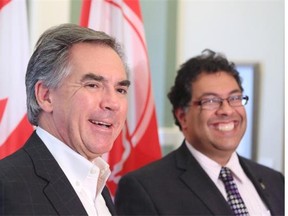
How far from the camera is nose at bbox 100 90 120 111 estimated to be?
4.02 feet

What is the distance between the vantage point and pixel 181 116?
2088 mm

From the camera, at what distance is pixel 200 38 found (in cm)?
284

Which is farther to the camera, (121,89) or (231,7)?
(231,7)

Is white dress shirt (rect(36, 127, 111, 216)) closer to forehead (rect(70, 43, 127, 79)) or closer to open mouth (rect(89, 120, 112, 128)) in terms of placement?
open mouth (rect(89, 120, 112, 128))

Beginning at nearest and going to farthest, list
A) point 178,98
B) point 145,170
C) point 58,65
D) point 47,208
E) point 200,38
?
point 47,208 < point 58,65 < point 145,170 < point 178,98 < point 200,38

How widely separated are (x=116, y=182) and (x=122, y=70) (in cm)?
96

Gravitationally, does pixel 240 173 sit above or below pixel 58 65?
below

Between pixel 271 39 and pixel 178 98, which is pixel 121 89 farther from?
pixel 271 39

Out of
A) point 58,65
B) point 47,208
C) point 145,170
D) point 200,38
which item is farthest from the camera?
point 200,38

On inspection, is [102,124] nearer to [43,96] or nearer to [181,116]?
[43,96]

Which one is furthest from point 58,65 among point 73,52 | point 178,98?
point 178,98

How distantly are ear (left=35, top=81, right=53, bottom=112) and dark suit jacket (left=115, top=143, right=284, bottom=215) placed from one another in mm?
727

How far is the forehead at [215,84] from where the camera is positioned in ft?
6.39

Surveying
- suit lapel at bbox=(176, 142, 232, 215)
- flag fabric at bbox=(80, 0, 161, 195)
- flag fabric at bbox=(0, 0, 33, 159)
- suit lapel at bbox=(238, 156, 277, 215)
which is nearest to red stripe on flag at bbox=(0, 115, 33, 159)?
flag fabric at bbox=(0, 0, 33, 159)
